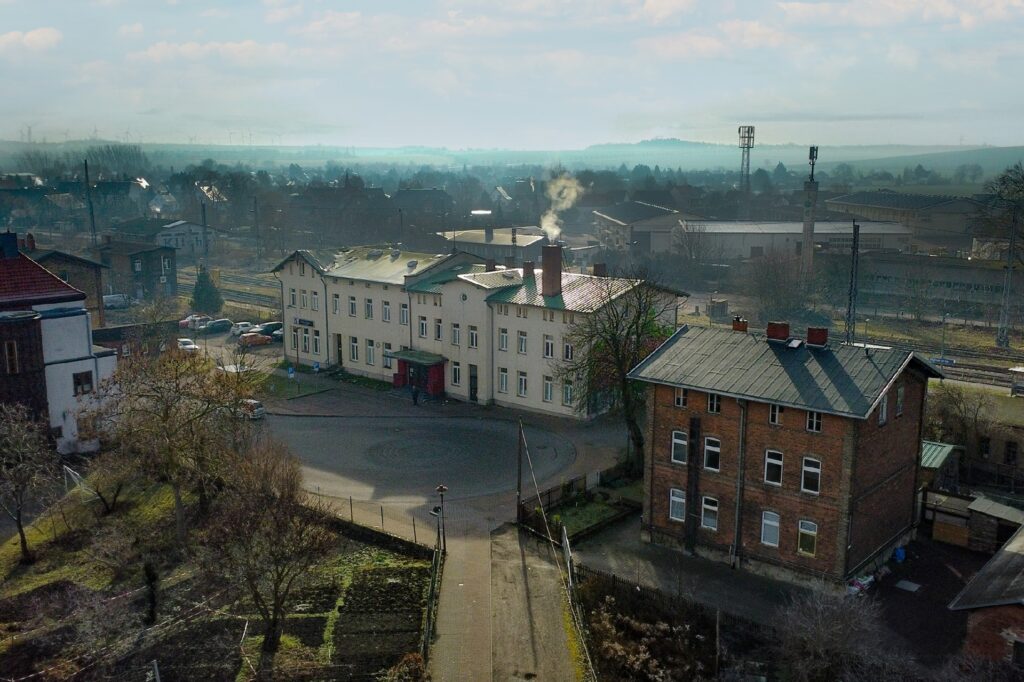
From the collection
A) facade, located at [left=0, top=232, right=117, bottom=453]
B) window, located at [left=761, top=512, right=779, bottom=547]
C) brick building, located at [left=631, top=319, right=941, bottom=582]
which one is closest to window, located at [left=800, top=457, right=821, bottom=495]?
brick building, located at [left=631, top=319, right=941, bottom=582]

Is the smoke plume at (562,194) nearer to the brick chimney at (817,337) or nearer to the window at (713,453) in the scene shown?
the brick chimney at (817,337)

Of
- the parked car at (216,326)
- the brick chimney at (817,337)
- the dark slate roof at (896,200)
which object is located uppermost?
the dark slate roof at (896,200)

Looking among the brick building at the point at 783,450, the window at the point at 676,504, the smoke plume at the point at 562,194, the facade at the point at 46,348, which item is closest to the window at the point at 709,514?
the brick building at the point at 783,450

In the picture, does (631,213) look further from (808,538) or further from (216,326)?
(808,538)

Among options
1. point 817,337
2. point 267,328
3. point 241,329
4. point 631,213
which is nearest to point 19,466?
point 817,337

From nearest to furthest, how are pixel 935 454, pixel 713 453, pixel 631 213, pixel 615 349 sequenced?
1. pixel 713 453
2. pixel 935 454
3. pixel 615 349
4. pixel 631 213

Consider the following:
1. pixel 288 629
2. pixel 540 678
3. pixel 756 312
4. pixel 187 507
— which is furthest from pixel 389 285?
pixel 756 312
